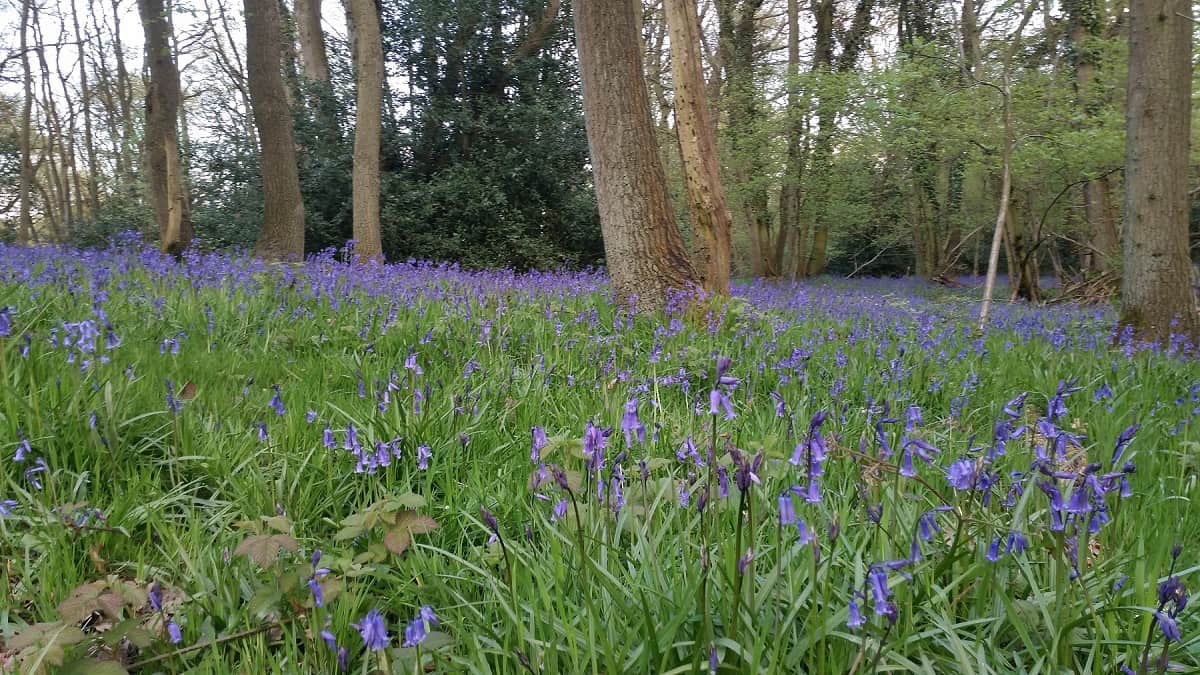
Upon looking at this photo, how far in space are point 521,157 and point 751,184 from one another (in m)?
5.45

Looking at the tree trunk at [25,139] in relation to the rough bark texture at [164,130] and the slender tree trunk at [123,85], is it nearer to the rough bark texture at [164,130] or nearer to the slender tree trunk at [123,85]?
the slender tree trunk at [123,85]

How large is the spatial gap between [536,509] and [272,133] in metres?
9.01

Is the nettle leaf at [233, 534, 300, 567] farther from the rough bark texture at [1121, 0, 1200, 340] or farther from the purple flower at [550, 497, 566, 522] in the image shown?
the rough bark texture at [1121, 0, 1200, 340]

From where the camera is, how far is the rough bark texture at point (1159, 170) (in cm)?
599

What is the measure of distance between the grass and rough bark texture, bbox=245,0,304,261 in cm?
494

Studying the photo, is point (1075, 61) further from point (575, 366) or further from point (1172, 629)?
point (1172, 629)

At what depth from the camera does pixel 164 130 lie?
10.2 metres

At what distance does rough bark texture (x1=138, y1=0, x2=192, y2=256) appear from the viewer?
9.80m

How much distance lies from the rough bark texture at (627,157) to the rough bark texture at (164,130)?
7092 millimetres

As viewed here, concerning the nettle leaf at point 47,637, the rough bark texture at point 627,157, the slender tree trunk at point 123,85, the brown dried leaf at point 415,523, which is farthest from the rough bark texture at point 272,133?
the slender tree trunk at point 123,85

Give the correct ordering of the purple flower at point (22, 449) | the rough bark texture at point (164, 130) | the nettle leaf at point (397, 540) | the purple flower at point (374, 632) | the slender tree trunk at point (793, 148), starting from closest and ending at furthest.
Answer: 1. the purple flower at point (374, 632)
2. the nettle leaf at point (397, 540)
3. the purple flower at point (22, 449)
4. the rough bark texture at point (164, 130)
5. the slender tree trunk at point (793, 148)

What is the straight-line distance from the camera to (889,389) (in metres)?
3.66

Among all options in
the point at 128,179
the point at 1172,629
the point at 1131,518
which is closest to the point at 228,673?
the point at 1172,629

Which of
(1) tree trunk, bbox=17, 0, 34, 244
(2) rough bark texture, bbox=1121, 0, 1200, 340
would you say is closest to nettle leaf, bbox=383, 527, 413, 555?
(2) rough bark texture, bbox=1121, 0, 1200, 340
